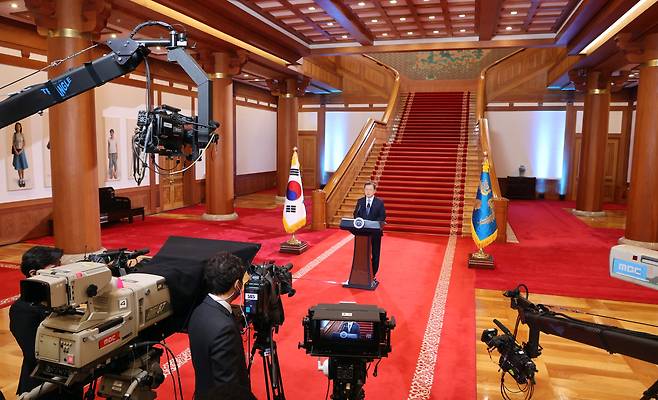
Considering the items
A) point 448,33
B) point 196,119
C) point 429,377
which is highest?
point 448,33

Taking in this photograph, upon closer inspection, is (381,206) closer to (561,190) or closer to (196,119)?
(196,119)

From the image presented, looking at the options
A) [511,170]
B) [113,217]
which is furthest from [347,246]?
[511,170]

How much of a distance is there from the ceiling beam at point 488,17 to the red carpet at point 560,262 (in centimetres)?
439

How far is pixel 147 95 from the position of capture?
287 cm

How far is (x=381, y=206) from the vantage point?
21.9 ft

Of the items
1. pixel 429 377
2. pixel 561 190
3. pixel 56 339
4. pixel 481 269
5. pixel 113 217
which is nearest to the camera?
pixel 56 339

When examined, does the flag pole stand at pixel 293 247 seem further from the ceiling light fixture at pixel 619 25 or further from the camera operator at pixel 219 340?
the ceiling light fixture at pixel 619 25

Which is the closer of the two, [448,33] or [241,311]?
[241,311]

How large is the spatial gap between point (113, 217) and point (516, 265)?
7.97 metres

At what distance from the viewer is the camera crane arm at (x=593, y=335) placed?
8.18ft

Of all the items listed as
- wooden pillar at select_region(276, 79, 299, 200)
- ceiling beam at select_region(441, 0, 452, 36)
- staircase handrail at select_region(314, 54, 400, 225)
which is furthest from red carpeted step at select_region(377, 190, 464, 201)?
wooden pillar at select_region(276, 79, 299, 200)

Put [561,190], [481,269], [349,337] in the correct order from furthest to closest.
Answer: [561,190], [481,269], [349,337]

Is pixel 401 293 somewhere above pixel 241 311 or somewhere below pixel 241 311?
below

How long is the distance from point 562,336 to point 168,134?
2.56 meters
